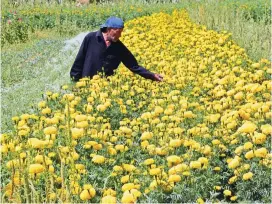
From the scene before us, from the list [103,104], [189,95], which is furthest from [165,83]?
[103,104]

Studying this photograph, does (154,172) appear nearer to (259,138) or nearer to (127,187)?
(127,187)

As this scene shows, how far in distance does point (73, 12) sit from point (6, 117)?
1527cm

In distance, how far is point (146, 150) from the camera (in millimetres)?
3654

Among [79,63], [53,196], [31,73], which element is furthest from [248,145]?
[31,73]

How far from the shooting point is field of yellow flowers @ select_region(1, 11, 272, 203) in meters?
2.87

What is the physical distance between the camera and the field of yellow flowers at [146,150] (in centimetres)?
287

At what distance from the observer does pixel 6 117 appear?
20.5ft

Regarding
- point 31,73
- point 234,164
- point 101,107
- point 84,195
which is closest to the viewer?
point 84,195

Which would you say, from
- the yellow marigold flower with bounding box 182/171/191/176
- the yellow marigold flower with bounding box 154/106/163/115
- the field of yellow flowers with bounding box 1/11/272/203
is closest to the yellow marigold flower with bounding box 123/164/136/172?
the field of yellow flowers with bounding box 1/11/272/203

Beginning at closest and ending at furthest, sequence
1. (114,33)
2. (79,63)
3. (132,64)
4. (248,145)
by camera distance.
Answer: (248,145), (114,33), (132,64), (79,63)

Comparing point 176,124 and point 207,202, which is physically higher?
point 176,124

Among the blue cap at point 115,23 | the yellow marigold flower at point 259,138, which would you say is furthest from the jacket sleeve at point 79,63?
the yellow marigold flower at point 259,138

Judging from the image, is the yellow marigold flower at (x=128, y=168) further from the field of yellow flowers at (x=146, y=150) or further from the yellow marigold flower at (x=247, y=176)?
the yellow marigold flower at (x=247, y=176)

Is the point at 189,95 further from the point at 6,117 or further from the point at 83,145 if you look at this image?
the point at 6,117
